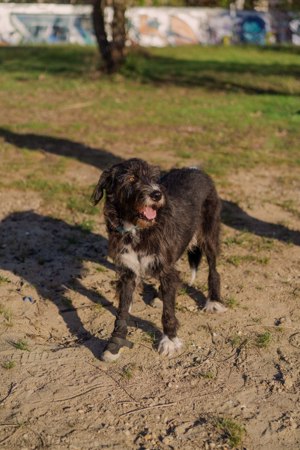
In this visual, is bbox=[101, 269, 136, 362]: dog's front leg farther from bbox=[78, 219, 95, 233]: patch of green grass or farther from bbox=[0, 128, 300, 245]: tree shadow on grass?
bbox=[0, 128, 300, 245]: tree shadow on grass

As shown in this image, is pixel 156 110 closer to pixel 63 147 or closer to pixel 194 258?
pixel 63 147

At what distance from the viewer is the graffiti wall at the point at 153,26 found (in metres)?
36.8

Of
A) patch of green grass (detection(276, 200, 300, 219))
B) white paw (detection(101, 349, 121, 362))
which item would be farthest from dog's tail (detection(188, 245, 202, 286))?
patch of green grass (detection(276, 200, 300, 219))

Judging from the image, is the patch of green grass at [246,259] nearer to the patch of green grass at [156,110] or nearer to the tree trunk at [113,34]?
the patch of green grass at [156,110]

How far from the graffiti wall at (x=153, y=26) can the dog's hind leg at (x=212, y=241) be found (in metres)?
30.6

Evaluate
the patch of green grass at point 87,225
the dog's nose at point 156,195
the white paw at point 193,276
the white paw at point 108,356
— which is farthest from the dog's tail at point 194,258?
the patch of green grass at point 87,225

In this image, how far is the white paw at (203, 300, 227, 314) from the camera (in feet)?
20.9

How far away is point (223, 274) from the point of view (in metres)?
7.30

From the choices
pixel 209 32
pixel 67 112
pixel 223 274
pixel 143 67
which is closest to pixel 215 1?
pixel 209 32

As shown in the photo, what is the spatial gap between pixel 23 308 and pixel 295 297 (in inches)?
109

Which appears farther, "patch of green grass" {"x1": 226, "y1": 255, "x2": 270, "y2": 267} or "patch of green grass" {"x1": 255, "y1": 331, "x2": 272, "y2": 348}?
"patch of green grass" {"x1": 226, "y1": 255, "x2": 270, "y2": 267}

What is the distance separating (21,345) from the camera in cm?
556

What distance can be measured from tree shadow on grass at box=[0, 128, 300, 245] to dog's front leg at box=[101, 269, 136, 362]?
10.7 feet

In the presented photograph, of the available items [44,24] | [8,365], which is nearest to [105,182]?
[8,365]
